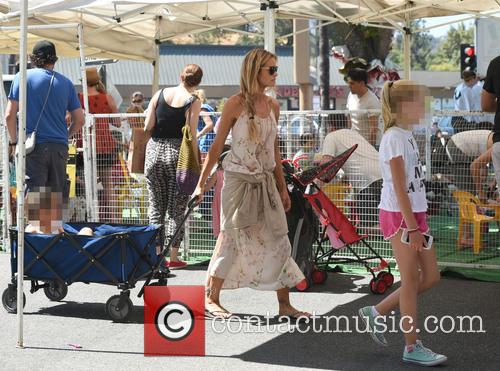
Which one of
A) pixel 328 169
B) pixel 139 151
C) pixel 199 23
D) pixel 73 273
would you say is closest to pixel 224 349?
pixel 73 273

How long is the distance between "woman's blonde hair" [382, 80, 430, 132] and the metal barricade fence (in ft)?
11.2

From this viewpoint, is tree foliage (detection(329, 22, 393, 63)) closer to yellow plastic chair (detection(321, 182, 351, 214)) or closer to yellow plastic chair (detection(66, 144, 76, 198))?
yellow plastic chair (detection(66, 144, 76, 198))

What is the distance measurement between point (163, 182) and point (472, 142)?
308cm

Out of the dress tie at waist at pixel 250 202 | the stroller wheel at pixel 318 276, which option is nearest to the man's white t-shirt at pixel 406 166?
the dress tie at waist at pixel 250 202

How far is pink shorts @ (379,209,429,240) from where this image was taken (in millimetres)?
5551

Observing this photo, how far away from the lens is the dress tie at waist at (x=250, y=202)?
6801 millimetres

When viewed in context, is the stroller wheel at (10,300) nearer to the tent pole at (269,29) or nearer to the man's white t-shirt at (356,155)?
the man's white t-shirt at (356,155)

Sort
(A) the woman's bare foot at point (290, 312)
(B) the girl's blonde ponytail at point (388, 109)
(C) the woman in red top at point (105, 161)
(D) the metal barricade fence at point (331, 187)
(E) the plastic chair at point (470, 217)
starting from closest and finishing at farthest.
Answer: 1. (B) the girl's blonde ponytail at point (388, 109)
2. (A) the woman's bare foot at point (290, 312)
3. (D) the metal barricade fence at point (331, 187)
4. (E) the plastic chair at point (470, 217)
5. (C) the woman in red top at point (105, 161)

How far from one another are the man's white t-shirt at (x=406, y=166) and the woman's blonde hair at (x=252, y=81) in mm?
1409

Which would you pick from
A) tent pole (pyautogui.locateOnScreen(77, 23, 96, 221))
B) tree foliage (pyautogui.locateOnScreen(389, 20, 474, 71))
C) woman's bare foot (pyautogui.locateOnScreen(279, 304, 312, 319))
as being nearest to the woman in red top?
tent pole (pyautogui.locateOnScreen(77, 23, 96, 221))

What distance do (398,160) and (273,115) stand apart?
5.52 feet

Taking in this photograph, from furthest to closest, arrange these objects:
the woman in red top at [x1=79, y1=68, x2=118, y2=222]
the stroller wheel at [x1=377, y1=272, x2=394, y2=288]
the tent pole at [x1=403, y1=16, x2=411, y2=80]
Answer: the tent pole at [x1=403, y1=16, x2=411, y2=80]
the woman in red top at [x1=79, y1=68, x2=118, y2=222]
the stroller wheel at [x1=377, y1=272, x2=394, y2=288]

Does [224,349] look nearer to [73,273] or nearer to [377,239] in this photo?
[73,273]

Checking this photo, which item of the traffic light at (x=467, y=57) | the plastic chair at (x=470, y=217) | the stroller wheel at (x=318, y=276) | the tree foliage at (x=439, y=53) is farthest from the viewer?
the tree foliage at (x=439, y=53)
